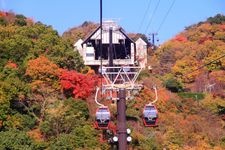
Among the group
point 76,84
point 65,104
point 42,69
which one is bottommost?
point 65,104

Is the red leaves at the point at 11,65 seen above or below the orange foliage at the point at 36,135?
above

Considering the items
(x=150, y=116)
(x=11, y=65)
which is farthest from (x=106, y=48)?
(x=150, y=116)

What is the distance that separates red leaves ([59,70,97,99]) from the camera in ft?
85.6

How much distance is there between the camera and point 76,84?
2633cm

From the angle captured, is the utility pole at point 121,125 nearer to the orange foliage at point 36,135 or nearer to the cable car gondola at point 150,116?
the cable car gondola at point 150,116

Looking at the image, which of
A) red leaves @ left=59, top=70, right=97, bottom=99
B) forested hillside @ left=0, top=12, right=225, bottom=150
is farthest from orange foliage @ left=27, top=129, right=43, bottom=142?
red leaves @ left=59, top=70, right=97, bottom=99

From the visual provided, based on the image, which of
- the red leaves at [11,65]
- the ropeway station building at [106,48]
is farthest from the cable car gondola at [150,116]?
the ropeway station building at [106,48]

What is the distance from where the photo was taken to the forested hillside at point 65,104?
2258 cm

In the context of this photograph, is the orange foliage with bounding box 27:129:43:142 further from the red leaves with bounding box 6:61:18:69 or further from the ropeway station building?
the ropeway station building

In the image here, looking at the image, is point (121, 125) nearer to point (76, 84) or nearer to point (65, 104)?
point (65, 104)

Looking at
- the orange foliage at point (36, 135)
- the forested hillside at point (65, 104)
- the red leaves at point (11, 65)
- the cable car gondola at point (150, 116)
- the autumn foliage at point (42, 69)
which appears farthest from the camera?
the autumn foliage at point (42, 69)

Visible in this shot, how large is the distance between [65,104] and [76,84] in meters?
2.27

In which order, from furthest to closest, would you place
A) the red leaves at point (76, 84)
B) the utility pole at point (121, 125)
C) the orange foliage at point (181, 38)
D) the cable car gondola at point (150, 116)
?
the orange foliage at point (181, 38) < the red leaves at point (76, 84) < the cable car gondola at point (150, 116) < the utility pole at point (121, 125)

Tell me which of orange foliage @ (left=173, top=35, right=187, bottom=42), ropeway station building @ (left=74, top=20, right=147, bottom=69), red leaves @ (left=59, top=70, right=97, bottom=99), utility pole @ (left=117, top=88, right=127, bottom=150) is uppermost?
orange foliage @ (left=173, top=35, right=187, bottom=42)
